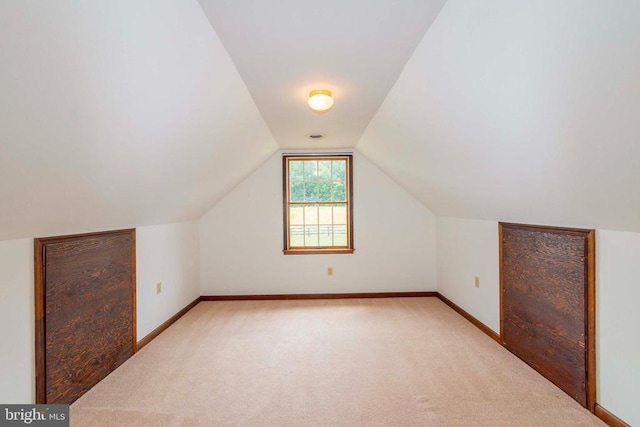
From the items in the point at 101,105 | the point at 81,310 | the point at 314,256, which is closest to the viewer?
the point at 101,105

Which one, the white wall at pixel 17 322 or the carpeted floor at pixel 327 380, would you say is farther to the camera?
the carpeted floor at pixel 327 380

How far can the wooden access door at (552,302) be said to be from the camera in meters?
2.04

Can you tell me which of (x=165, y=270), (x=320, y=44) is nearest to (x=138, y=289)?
(x=165, y=270)

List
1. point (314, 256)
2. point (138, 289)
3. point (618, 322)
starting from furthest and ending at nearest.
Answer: point (314, 256) < point (138, 289) < point (618, 322)

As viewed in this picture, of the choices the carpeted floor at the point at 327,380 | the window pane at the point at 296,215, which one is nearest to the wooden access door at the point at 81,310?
the carpeted floor at the point at 327,380

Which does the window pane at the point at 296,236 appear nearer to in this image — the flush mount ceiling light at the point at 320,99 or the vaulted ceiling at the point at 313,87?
the vaulted ceiling at the point at 313,87

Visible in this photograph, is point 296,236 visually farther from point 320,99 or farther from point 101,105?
point 101,105

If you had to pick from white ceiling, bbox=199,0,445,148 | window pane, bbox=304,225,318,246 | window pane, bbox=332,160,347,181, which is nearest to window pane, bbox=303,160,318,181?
window pane, bbox=332,160,347,181

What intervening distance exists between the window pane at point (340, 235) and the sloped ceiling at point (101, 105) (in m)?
2.50

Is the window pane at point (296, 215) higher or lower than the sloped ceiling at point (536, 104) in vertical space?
lower

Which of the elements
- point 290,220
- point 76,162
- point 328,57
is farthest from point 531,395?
point 290,220

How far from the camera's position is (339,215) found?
4742 millimetres

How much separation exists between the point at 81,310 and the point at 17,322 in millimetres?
504

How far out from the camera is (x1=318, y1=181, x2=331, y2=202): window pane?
186 inches
